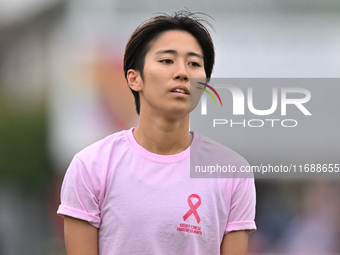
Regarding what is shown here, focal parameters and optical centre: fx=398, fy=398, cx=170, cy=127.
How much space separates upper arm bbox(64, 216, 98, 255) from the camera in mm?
1301

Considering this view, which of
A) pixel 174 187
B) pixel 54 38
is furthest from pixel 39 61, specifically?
pixel 174 187

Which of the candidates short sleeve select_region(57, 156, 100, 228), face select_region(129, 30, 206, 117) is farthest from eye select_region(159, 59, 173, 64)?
short sleeve select_region(57, 156, 100, 228)

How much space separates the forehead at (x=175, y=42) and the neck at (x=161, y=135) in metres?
0.24

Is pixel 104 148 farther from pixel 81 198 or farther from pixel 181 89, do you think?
pixel 181 89

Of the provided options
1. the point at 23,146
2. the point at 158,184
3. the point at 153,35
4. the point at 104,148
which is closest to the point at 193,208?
the point at 158,184

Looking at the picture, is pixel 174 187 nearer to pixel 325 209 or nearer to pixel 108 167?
pixel 108 167

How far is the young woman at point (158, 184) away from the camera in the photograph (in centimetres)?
129

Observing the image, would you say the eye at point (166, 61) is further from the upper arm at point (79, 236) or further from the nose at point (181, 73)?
the upper arm at point (79, 236)

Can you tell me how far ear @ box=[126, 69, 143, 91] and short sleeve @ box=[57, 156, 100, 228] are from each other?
334 mm

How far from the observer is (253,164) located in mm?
2037

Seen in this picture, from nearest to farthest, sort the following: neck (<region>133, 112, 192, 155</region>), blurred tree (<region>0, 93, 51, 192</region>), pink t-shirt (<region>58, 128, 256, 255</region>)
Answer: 1. pink t-shirt (<region>58, 128, 256, 255</region>)
2. neck (<region>133, 112, 192, 155</region>)
3. blurred tree (<region>0, 93, 51, 192</region>)

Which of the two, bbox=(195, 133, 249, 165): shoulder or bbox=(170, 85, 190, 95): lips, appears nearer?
bbox=(170, 85, 190, 95): lips

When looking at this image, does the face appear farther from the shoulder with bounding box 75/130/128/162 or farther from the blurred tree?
the blurred tree

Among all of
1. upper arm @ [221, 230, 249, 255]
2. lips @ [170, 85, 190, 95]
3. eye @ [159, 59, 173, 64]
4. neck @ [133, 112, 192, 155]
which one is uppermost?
eye @ [159, 59, 173, 64]
